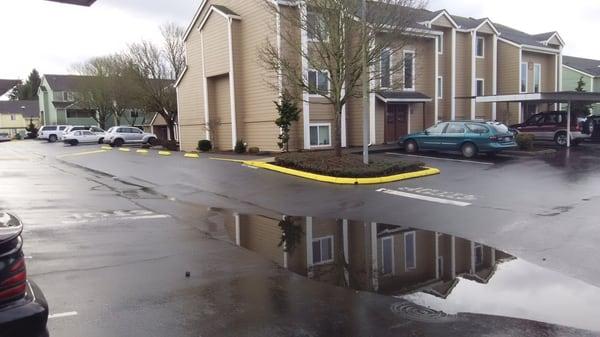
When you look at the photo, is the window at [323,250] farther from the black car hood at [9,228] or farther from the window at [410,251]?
the black car hood at [9,228]

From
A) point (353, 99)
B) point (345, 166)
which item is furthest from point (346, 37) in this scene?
point (353, 99)

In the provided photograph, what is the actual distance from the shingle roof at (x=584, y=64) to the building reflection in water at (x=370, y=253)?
156ft

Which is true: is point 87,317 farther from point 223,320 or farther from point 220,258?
point 220,258

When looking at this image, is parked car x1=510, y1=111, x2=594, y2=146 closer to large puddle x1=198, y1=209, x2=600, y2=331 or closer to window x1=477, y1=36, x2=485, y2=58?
window x1=477, y1=36, x2=485, y2=58

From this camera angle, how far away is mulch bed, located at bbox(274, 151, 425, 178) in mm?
14922

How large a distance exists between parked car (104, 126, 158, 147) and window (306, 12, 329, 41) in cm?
2558

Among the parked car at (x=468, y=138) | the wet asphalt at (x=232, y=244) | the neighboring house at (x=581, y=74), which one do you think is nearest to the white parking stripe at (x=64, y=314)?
the wet asphalt at (x=232, y=244)

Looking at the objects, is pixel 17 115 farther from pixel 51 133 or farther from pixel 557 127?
pixel 557 127

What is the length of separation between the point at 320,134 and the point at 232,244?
56.9ft

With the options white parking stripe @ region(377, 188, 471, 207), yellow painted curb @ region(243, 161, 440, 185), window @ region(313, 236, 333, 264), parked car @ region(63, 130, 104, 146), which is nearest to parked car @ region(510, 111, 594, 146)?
yellow painted curb @ region(243, 161, 440, 185)

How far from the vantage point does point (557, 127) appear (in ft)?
84.5

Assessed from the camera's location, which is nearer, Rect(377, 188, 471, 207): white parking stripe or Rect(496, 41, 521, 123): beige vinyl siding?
Rect(377, 188, 471, 207): white parking stripe

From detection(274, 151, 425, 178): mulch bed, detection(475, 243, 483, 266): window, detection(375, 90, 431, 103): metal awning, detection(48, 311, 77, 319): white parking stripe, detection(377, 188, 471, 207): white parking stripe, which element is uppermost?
detection(375, 90, 431, 103): metal awning

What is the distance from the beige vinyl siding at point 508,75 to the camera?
33.8m
